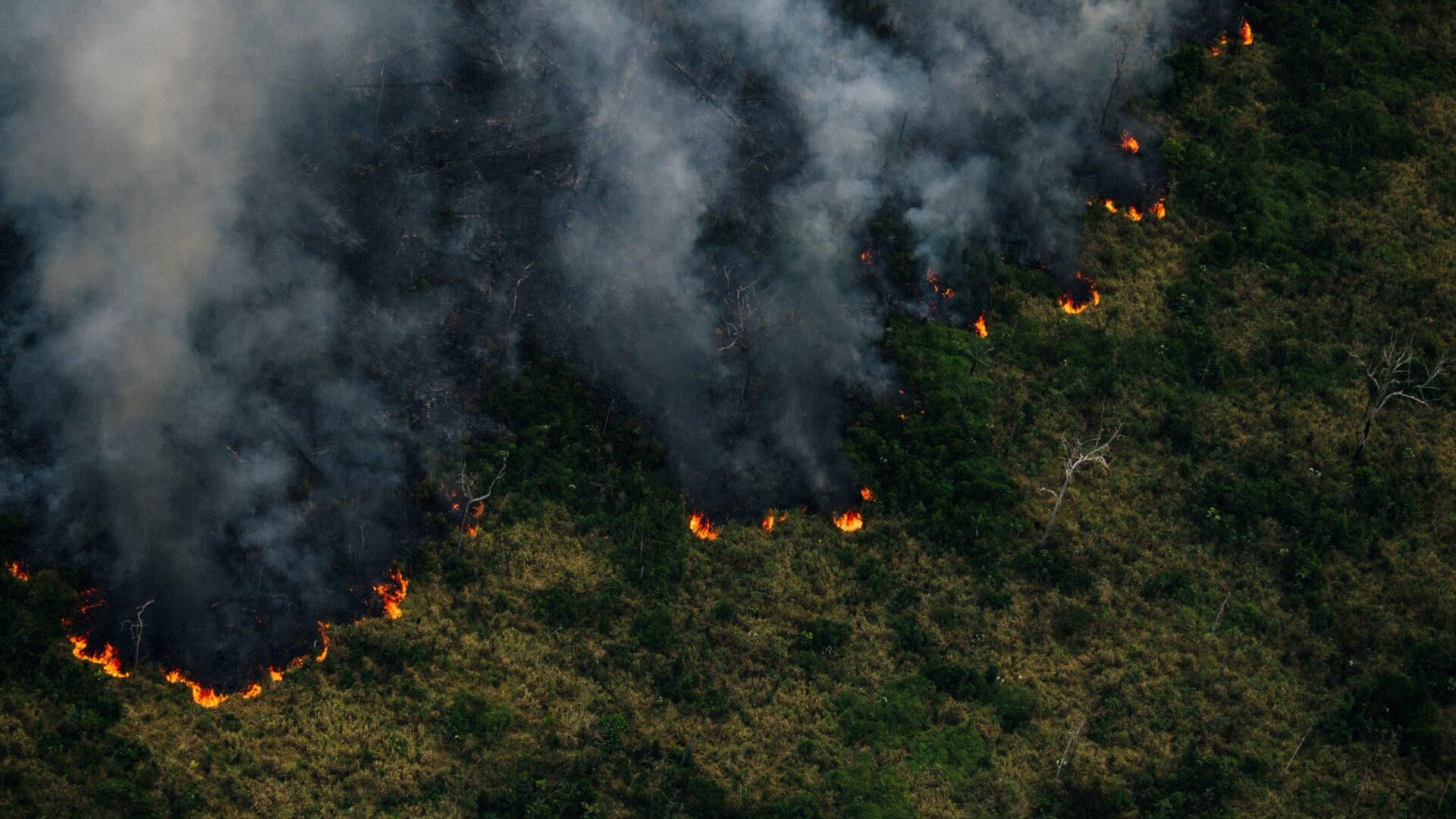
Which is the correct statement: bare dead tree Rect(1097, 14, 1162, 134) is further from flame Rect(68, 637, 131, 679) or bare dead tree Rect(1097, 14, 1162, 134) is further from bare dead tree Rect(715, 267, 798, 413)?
flame Rect(68, 637, 131, 679)

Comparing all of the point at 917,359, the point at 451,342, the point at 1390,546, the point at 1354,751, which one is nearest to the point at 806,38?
the point at 917,359

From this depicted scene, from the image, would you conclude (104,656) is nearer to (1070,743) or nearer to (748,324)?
(748,324)

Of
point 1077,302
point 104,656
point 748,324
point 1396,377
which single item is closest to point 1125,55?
point 1077,302

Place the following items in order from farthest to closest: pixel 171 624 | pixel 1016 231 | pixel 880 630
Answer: pixel 1016 231
pixel 880 630
pixel 171 624

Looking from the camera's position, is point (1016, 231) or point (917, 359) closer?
point (917, 359)

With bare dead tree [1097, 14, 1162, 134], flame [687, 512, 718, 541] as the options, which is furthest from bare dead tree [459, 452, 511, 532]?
bare dead tree [1097, 14, 1162, 134]

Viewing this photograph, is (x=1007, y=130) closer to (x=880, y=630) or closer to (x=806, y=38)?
(x=806, y=38)
